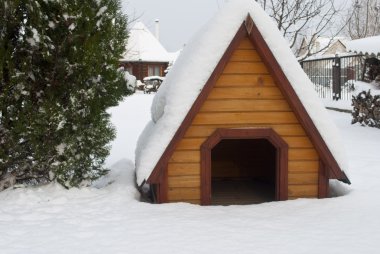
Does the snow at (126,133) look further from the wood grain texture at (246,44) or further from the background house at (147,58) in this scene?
the background house at (147,58)

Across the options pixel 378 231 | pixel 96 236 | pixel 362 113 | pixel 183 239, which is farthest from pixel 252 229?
pixel 362 113

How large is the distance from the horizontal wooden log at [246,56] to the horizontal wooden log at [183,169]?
146 cm

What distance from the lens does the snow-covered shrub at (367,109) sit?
39.6 feet

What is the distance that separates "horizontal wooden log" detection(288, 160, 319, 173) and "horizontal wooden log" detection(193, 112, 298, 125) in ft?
1.81

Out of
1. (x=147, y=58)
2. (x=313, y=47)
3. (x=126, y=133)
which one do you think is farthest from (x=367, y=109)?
(x=147, y=58)

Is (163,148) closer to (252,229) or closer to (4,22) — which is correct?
(252,229)

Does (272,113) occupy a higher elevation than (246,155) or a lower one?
higher

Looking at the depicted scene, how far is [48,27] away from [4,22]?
1.82 feet

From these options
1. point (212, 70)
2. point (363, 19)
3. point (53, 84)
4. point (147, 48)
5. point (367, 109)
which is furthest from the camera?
point (147, 48)

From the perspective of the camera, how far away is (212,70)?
17.1ft

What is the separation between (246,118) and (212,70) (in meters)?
0.79

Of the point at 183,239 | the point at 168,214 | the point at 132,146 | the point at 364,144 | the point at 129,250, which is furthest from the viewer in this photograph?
the point at 132,146

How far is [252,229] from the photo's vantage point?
4.47m

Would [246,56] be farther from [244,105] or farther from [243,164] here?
[243,164]
